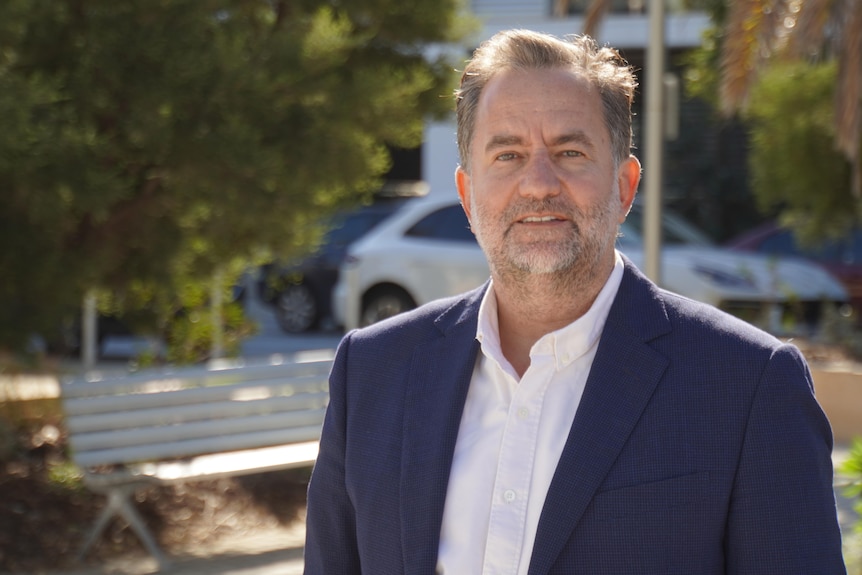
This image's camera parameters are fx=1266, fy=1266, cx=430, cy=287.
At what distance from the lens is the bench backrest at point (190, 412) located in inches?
241

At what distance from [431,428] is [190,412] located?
4.48m

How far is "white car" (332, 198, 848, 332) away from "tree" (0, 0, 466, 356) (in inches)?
211

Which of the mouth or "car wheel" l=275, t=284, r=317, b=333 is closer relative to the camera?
the mouth

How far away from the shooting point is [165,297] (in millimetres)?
7078

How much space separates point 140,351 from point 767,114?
6.83m

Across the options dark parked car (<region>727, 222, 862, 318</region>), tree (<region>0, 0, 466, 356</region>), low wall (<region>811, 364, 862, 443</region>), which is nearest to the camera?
tree (<region>0, 0, 466, 356</region>)

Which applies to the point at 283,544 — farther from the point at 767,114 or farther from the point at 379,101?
the point at 767,114

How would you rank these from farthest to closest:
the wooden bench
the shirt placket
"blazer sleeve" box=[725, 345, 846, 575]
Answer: the wooden bench
the shirt placket
"blazer sleeve" box=[725, 345, 846, 575]

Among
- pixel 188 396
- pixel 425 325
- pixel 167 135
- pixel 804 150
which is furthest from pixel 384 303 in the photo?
pixel 425 325

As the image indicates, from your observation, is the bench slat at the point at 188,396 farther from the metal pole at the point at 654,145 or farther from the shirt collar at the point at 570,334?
the shirt collar at the point at 570,334

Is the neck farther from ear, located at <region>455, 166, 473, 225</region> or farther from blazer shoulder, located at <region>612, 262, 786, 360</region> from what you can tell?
ear, located at <region>455, 166, 473, 225</region>

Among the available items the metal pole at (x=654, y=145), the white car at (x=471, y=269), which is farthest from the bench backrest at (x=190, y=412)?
the white car at (x=471, y=269)

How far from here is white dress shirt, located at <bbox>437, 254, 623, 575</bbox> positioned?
2053 mm

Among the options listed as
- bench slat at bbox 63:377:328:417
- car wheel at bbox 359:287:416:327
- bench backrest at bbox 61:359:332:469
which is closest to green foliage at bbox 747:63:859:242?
car wheel at bbox 359:287:416:327
